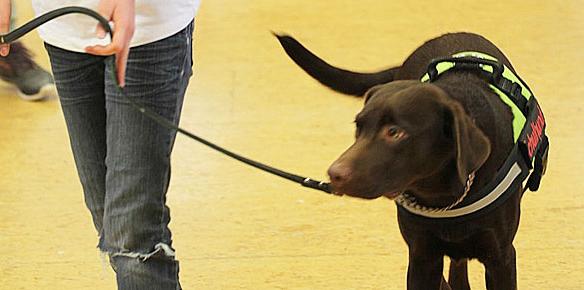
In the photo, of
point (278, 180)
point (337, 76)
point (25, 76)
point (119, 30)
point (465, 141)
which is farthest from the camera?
point (25, 76)

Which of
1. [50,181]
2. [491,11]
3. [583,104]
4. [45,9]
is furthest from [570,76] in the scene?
[45,9]

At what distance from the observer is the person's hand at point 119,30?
4.62ft

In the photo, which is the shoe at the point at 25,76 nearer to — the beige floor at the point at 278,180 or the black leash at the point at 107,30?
the beige floor at the point at 278,180

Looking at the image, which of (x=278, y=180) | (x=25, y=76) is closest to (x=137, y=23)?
(x=278, y=180)

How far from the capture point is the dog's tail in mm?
2115

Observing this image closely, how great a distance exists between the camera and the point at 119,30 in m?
1.42

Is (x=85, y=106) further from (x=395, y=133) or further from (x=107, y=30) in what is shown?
(x=395, y=133)

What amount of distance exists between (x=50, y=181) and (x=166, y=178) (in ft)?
4.39

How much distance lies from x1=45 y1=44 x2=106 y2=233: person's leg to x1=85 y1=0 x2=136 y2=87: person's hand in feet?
0.55

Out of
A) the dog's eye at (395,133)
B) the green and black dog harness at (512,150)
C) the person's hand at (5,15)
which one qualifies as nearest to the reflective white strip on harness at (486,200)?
the green and black dog harness at (512,150)

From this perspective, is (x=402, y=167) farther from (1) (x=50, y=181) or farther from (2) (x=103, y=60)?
(1) (x=50, y=181)

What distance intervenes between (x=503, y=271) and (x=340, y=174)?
0.49m

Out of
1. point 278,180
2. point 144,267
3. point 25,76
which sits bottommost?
point 25,76

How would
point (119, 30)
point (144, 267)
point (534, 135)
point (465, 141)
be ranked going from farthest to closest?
1. point (534, 135)
2. point (144, 267)
3. point (465, 141)
4. point (119, 30)
